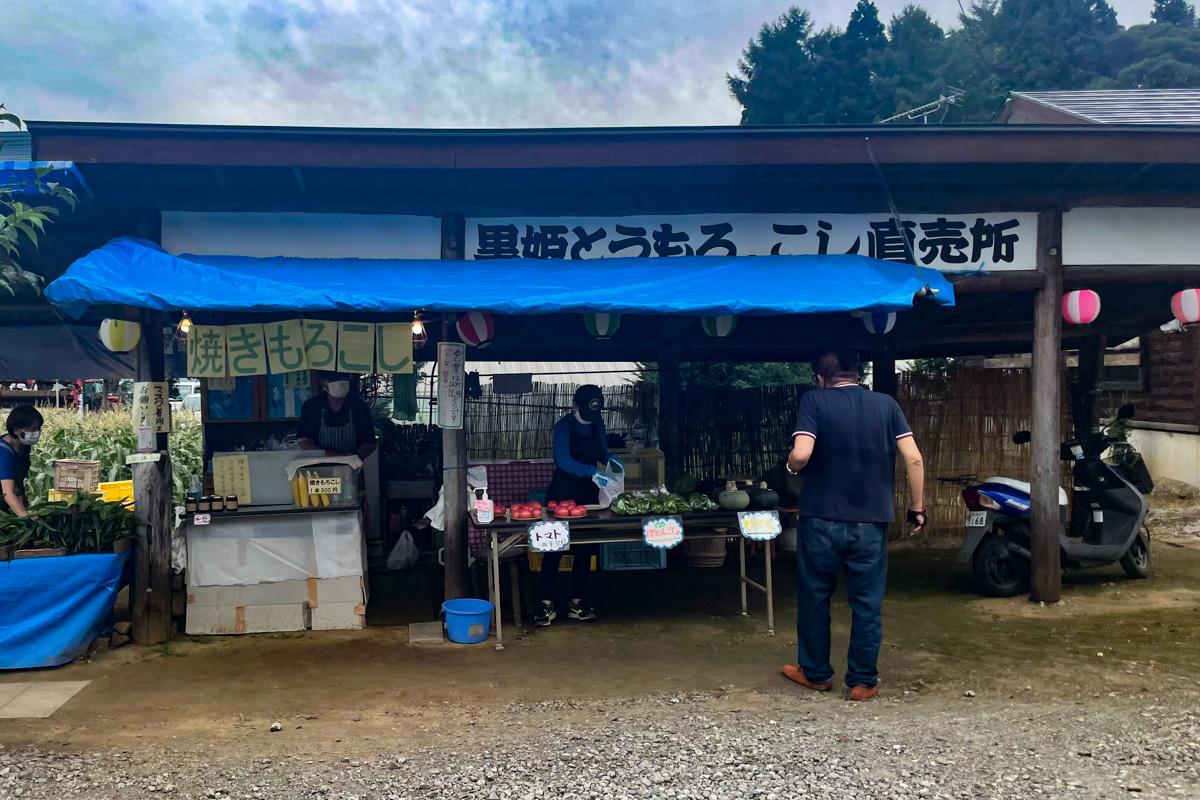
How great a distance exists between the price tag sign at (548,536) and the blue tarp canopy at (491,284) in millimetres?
1642

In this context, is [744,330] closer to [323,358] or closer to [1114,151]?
[1114,151]

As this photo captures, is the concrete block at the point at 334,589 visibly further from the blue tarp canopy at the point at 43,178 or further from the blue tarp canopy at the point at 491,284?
the blue tarp canopy at the point at 43,178

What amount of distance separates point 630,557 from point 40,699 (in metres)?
5.20

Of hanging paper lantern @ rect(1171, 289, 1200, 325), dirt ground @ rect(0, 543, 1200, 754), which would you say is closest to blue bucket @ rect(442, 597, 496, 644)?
dirt ground @ rect(0, 543, 1200, 754)

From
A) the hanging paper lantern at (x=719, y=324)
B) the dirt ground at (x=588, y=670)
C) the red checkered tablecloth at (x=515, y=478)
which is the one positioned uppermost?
the hanging paper lantern at (x=719, y=324)

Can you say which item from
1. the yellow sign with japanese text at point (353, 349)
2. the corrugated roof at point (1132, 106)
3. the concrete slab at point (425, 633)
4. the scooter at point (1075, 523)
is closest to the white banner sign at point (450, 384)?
the yellow sign with japanese text at point (353, 349)

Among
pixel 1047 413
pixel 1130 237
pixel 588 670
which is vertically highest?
pixel 1130 237

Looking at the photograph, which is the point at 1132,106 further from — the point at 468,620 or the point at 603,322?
the point at 468,620

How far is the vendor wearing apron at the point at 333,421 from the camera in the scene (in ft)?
24.5

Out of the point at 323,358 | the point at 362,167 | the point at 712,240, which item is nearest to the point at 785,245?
the point at 712,240

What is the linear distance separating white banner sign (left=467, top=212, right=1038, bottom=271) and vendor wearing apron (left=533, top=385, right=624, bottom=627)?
51.2 inches

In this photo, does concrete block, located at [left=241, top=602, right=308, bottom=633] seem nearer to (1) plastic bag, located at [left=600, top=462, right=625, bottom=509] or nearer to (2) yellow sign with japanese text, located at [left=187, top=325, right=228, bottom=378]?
(2) yellow sign with japanese text, located at [left=187, top=325, right=228, bottom=378]

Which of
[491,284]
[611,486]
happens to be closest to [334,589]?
[611,486]

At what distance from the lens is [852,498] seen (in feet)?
15.9
